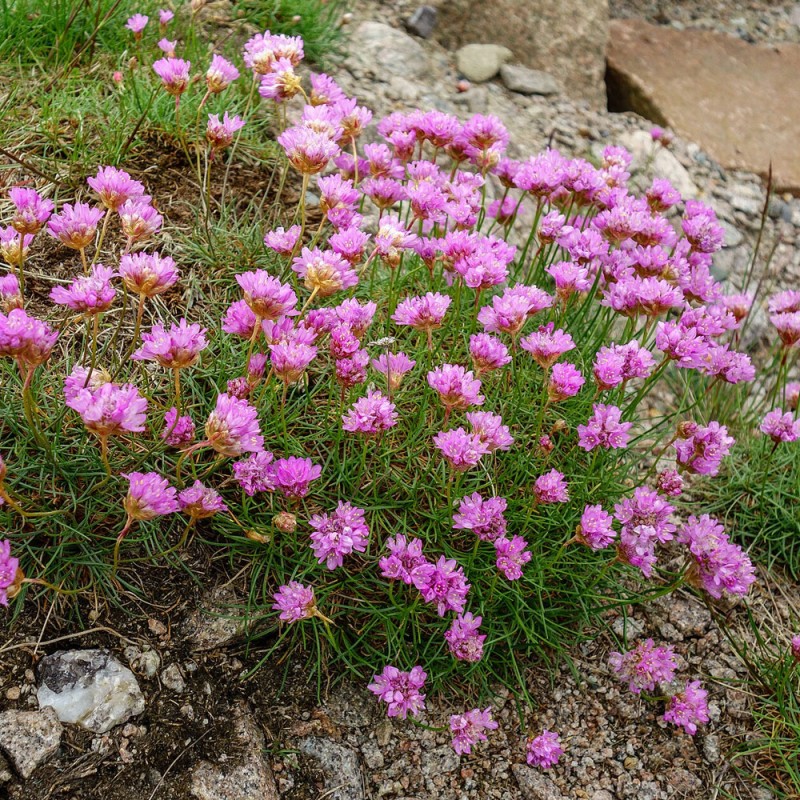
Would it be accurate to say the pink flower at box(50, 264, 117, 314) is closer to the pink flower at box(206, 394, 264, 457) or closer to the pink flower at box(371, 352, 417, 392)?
the pink flower at box(206, 394, 264, 457)

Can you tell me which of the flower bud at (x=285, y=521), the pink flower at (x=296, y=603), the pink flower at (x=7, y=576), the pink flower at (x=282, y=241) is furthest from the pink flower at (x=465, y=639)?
the pink flower at (x=282, y=241)

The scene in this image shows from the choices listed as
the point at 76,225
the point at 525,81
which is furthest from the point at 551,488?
the point at 525,81

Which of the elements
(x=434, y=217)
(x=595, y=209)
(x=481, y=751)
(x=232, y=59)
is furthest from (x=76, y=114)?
(x=481, y=751)

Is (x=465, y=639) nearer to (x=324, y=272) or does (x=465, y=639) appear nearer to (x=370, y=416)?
(x=370, y=416)

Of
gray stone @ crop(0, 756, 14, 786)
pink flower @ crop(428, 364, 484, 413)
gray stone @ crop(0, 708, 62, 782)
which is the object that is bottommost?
gray stone @ crop(0, 756, 14, 786)

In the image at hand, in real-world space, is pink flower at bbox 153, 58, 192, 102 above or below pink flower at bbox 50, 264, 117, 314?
above

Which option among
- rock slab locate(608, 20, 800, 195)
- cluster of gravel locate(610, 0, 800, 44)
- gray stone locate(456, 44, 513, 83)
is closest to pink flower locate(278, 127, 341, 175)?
gray stone locate(456, 44, 513, 83)

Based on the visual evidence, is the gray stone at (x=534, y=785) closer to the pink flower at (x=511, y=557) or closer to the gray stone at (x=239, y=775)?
the pink flower at (x=511, y=557)
